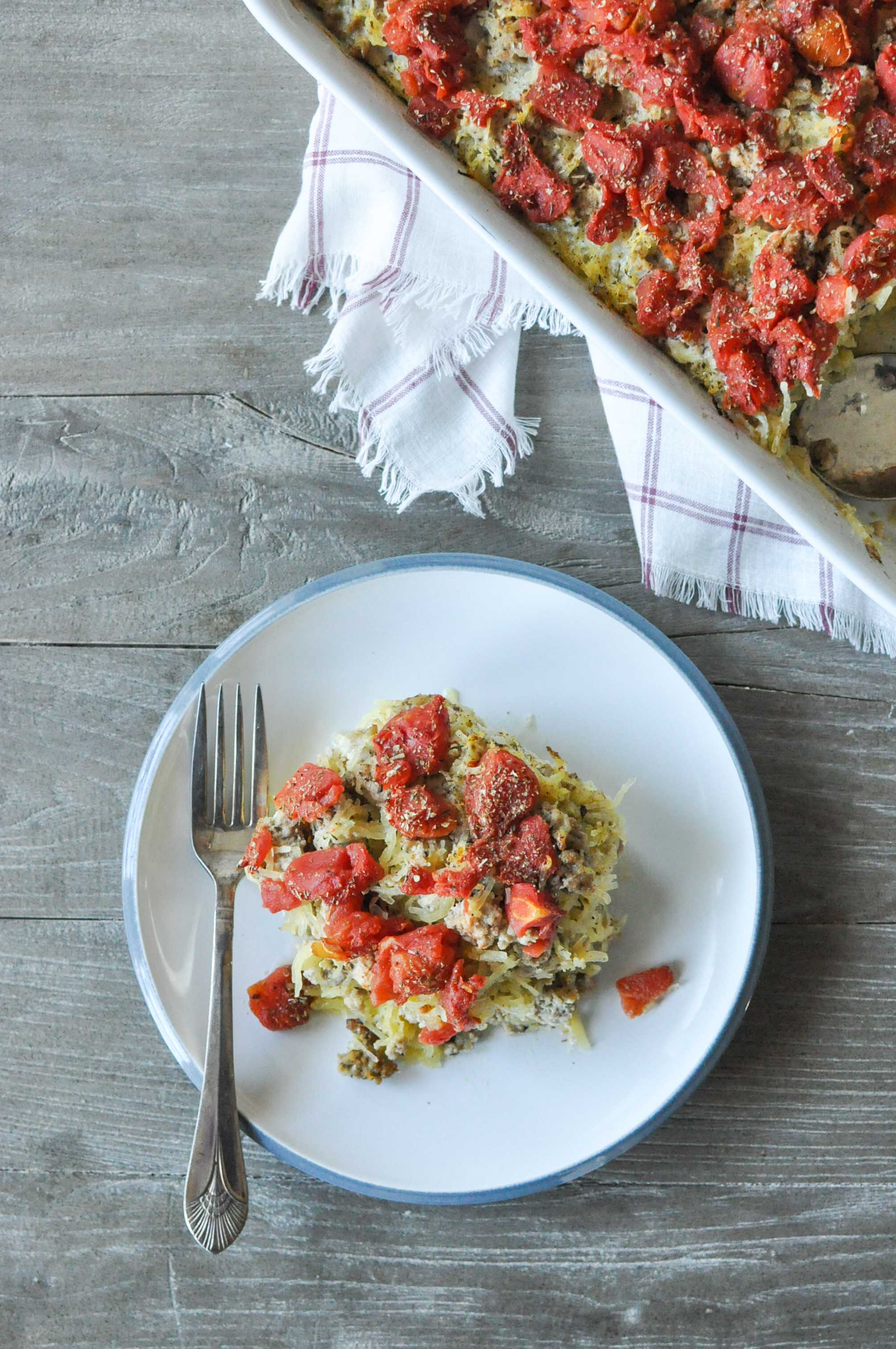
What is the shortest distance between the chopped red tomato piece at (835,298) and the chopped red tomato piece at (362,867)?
1.22 m

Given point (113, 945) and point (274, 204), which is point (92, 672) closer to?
point (113, 945)

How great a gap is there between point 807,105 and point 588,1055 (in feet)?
5.83

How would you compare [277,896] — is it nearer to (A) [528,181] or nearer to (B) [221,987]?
(B) [221,987]

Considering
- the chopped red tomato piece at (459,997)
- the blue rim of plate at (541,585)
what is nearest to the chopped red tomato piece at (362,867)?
the chopped red tomato piece at (459,997)

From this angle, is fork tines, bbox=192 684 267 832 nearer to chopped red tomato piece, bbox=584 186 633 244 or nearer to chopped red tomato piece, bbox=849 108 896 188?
chopped red tomato piece, bbox=584 186 633 244

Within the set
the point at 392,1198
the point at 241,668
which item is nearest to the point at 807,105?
the point at 241,668

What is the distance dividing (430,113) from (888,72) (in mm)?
777

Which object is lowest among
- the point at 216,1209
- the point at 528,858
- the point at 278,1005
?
the point at 216,1209

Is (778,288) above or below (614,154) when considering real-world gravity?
below

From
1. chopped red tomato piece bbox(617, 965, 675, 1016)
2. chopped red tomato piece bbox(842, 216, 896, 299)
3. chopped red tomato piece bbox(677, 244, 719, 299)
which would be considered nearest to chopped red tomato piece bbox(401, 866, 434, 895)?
chopped red tomato piece bbox(617, 965, 675, 1016)

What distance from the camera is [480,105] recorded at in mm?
1854

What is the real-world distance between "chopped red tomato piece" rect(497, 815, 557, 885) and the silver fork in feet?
1.78

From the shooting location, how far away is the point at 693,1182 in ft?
7.19

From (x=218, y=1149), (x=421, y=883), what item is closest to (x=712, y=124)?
(x=421, y=883)
